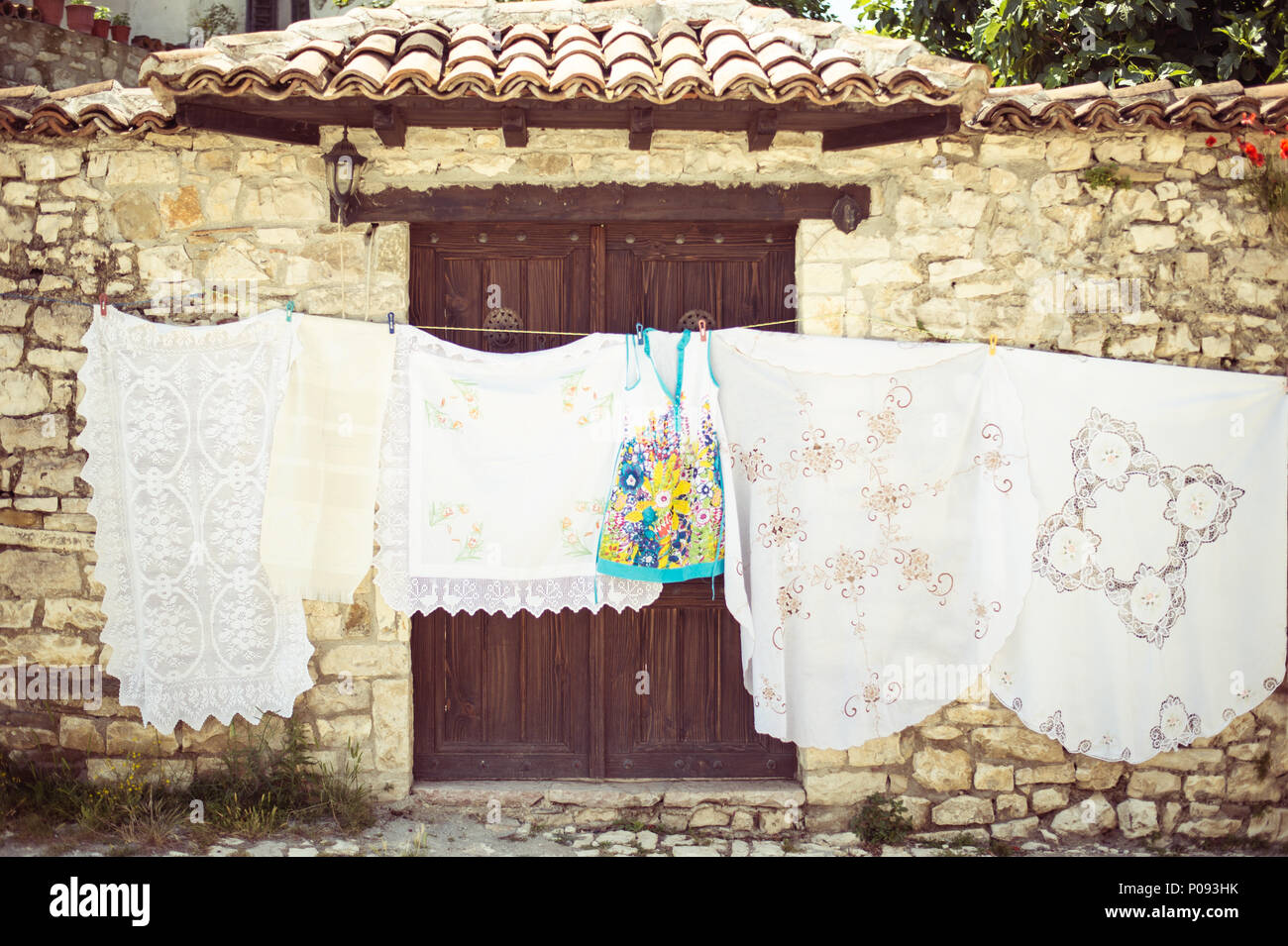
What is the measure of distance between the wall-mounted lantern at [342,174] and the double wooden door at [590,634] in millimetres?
315

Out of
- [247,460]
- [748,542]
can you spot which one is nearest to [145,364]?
[247,460]

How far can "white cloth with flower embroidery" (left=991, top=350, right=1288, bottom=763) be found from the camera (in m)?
3.60

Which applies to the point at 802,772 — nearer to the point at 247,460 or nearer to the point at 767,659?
the point at 767,659

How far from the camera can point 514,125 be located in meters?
3.34

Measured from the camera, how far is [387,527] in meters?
3.55

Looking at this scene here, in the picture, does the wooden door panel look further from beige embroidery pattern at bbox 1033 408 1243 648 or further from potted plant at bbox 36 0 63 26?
potted plant at bbox 36 0 63 26

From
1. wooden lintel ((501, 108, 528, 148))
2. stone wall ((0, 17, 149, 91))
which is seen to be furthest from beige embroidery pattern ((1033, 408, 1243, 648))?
stone wall ((0, 17, 149, 91))

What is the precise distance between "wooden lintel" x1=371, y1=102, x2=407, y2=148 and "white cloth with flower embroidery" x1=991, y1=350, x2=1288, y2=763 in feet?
8.50

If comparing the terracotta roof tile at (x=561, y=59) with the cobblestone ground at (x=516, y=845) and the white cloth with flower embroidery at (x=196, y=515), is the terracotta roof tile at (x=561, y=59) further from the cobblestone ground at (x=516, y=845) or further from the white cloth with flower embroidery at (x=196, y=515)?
the cobblestone ground at (x=516, y=845)

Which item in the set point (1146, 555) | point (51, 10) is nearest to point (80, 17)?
point (51, 10)

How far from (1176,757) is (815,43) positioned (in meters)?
3.36

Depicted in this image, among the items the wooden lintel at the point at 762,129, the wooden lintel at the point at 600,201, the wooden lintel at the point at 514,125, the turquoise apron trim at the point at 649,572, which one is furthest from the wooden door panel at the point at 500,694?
the wooden lintel at the point at 762,129
